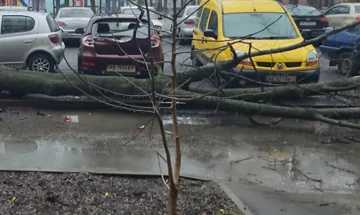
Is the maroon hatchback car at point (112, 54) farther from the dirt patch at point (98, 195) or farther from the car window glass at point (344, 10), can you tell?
the car window glass at point (344, 10)

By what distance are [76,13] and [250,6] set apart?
39.5ft

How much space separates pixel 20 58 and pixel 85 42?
2.83 m

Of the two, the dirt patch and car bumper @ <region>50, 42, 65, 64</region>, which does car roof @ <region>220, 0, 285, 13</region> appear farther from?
the dirt patch

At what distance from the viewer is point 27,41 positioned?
1285 centimetres

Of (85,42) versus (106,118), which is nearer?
(106,118)

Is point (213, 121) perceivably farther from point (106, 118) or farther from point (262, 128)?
point (106, 118)

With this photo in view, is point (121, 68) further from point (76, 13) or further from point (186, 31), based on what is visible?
point (76, 13)

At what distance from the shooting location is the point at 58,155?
7.10 m

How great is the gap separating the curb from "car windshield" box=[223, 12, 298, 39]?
560 centimetres

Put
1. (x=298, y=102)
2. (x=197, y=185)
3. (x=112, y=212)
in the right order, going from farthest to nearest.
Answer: (x=298, y=102) → (x=197, y=185) → (x=112, y=212)

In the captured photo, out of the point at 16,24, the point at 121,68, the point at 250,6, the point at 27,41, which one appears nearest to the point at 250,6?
the point at 250,6

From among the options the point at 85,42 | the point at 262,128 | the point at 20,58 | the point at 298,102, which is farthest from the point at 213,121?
the point at 20,58

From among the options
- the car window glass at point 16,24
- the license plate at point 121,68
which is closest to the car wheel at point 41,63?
the car window glass at point 16,24

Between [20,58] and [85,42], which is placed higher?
[85,42]
